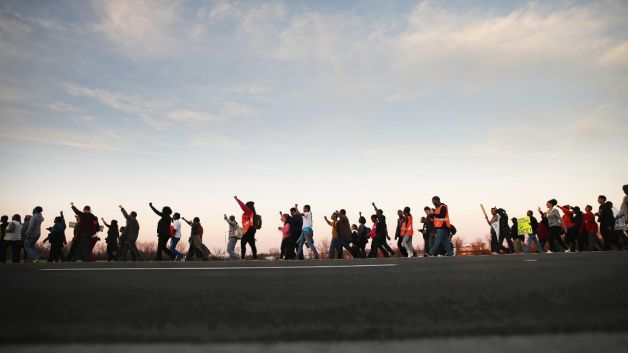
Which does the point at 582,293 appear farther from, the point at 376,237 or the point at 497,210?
the point at 497,210

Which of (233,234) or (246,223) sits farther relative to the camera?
(233,234)

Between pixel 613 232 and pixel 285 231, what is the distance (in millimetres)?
9832

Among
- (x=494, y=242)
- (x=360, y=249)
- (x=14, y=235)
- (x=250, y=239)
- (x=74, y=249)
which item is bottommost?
(x=360, y=249)

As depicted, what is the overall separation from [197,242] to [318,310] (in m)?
11.2

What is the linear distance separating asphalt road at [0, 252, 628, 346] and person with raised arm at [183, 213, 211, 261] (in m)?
9.16

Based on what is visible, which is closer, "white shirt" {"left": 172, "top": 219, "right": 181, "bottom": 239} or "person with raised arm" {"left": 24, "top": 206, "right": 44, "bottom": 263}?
"person with raised arm" {"left": 24, "top": 206, "right": 44, "bottom": 263}

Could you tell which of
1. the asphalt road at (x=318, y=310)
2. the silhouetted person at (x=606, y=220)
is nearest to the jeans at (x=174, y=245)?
the asphalt road at (x=318, y=310)

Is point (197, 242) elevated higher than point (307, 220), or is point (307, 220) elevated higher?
point (307, 220)

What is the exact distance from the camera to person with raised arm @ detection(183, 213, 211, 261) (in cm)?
1296

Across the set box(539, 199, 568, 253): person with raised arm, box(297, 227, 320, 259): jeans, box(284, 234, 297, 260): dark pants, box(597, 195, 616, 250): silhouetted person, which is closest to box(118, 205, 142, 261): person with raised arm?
box(284, 234, 297, 260): dark pants

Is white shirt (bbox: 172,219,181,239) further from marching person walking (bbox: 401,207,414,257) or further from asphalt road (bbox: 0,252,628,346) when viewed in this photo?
asphalt road (bbox: 0,252,628,346)

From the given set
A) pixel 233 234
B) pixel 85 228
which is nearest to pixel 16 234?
pixel 85 228

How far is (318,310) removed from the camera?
99.8 inches

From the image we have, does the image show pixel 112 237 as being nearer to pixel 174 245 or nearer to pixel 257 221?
pixel 174 245
